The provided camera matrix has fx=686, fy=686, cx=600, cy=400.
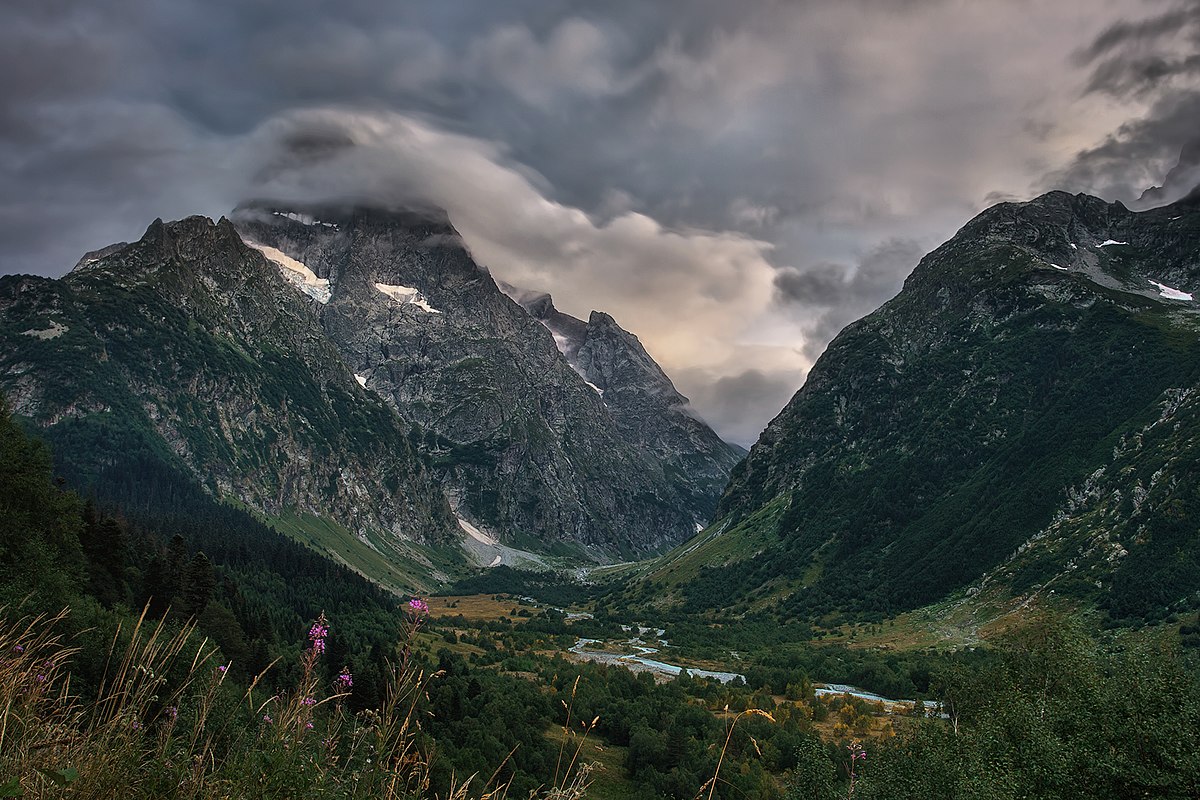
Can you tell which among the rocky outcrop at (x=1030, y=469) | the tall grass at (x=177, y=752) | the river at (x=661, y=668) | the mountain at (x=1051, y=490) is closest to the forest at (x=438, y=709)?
the tall grass at (x=177, y=752)

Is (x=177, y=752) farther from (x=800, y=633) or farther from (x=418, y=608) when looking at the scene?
(x=800, y=633)

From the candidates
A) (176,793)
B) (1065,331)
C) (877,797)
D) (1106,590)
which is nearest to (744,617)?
(1106,590)

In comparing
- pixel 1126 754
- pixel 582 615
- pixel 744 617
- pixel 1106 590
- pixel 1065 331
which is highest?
pixel 1065 331

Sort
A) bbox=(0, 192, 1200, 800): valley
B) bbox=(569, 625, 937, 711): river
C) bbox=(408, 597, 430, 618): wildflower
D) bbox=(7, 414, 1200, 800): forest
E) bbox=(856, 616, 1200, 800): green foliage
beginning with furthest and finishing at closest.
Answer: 1. bbox=(569, 625, 937, 711): river
2. bbox=(856, 616, 1200, 800): green foliage
3. bbox=(0, 192, 1200, 800): valley
4. bbox=(408, 597, 430, 618): wildflower
5. bbox=(7, 414, 1200, 800): forest

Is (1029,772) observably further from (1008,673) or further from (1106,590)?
(1106,590)

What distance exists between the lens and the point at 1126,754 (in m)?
24.5

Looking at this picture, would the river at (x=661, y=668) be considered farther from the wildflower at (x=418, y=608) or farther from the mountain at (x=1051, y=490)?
the wildflower at (x=418, y=608)

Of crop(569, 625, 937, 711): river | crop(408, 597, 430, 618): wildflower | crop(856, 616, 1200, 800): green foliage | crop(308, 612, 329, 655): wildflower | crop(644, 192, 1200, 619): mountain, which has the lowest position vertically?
crop(569, 625, 937, 711): river

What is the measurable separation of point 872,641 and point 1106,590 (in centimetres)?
3817

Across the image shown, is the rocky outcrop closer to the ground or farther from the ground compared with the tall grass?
farther from the ground

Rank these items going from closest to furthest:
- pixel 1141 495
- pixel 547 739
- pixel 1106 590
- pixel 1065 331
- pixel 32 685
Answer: pixel 32 685
pixel 547 739
pixel 1106 590
pixel 1141 495
pixel 1065 331

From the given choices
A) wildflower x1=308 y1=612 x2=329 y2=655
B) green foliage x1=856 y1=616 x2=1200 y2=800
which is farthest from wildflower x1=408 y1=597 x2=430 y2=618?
green foliage x1=856 y1=616 x2=1200 y2=800

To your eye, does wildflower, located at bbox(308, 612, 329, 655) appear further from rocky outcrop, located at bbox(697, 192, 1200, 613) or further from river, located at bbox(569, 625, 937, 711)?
rocky outcrop, located at bbox(697, 192, 1200, 613)

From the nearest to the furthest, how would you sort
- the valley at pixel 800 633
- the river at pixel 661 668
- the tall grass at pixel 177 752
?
the tall grass at pixel 177 752 < the valley at pixel 800 633 < the river at pixel 661 668
